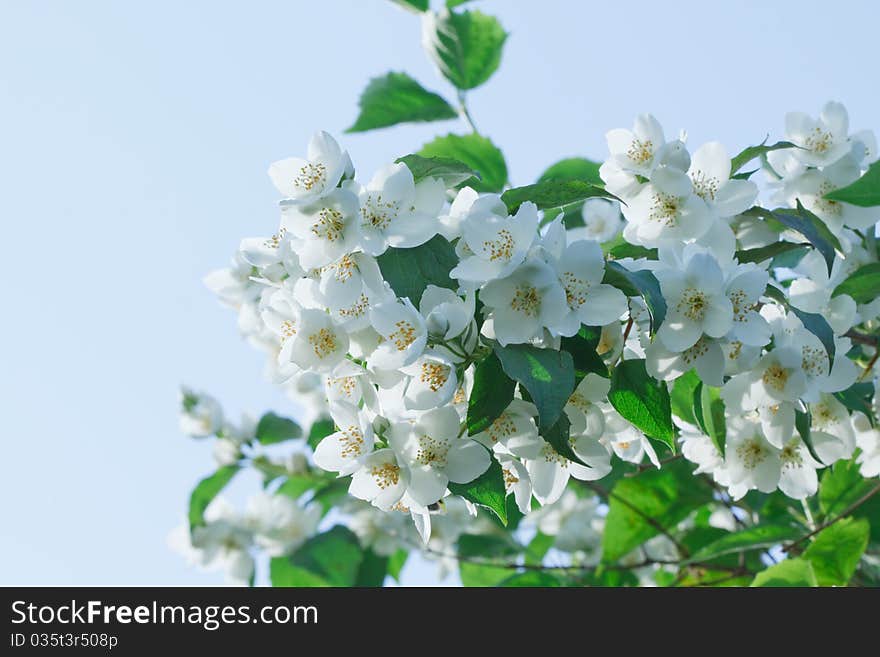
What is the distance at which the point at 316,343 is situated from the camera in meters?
1.07

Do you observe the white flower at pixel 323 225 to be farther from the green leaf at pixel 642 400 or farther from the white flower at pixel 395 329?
the green leaf at pixel 642 400

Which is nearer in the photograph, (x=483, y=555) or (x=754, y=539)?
(x=754, y=539)

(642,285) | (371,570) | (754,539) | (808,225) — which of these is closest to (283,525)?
(371,570)

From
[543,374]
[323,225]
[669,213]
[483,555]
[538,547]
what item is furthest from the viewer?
[538,547]

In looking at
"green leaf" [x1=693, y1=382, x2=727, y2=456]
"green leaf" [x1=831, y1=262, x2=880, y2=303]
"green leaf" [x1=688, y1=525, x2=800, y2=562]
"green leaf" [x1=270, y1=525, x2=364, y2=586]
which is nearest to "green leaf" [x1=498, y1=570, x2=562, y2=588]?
"green leaf" [x1=688, y1=525, x2=800, y2=562]

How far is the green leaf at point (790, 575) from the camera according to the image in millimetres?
1669

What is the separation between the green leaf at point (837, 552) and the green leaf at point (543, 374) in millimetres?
946

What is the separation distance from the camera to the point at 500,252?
1024 mm

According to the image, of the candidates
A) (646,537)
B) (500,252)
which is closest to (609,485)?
(646,537)

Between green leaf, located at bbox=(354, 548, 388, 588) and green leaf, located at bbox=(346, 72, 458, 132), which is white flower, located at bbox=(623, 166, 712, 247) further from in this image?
green leaf, located at bbox=(354, 548, 388, 588)

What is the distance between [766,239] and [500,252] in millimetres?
523

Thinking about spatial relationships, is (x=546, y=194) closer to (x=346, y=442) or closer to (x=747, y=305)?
(x=747, y=305)

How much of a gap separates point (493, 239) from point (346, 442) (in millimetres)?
279
